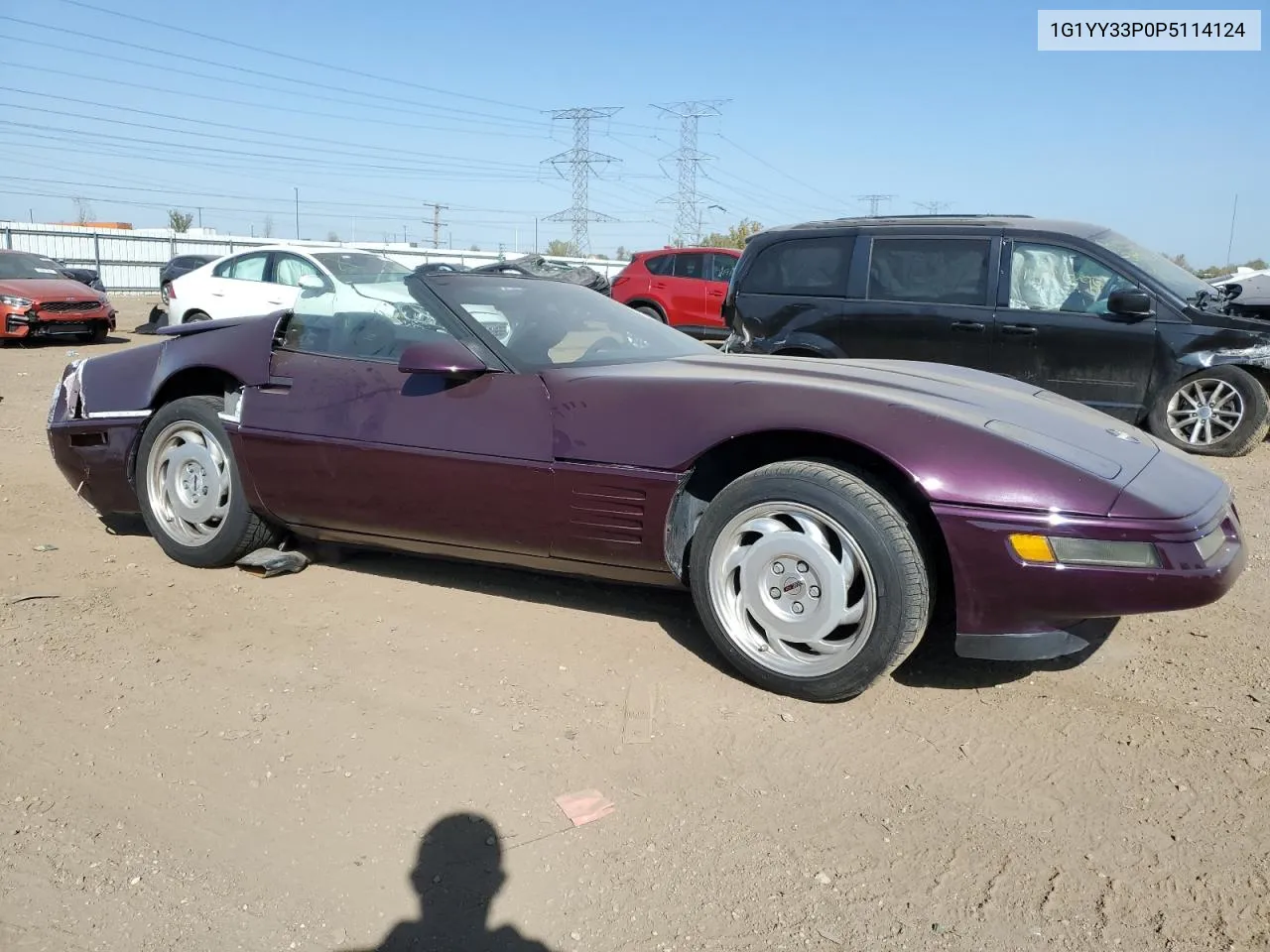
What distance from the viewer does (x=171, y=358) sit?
4.23 m

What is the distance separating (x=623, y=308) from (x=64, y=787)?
110 inches

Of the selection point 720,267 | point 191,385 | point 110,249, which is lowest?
point 191,385

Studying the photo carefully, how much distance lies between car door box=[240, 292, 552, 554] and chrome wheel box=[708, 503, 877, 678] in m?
0.69

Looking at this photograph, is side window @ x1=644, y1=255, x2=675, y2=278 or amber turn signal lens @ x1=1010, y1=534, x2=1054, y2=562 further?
side window @ x1=644, y1=255, x2=675, y2=278

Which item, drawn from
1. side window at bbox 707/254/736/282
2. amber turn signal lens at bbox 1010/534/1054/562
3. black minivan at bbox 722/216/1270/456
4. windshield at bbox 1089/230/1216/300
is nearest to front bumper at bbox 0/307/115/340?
side window at bbox 707/254/736/282

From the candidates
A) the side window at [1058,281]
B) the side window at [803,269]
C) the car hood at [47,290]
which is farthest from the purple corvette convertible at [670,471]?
the car hood at [47,290]

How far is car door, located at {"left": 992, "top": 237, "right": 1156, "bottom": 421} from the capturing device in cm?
685

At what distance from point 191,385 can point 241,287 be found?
8721mm

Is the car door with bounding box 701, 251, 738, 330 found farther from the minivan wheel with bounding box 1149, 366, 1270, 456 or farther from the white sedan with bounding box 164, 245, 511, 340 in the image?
the minivan wheel with bounding box 1149, 366, 1270, 456

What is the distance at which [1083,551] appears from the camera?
2.62 meters

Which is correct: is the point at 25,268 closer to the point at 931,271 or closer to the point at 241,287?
the point at 241,287

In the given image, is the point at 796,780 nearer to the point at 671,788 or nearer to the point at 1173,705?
the point at 671,788

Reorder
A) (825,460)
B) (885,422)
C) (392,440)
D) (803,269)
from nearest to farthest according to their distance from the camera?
1. (885,422)
2. (825,460)
3. (392,440)
4. (803,269)

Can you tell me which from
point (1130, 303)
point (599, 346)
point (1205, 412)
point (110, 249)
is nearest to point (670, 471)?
point (599, 346)
